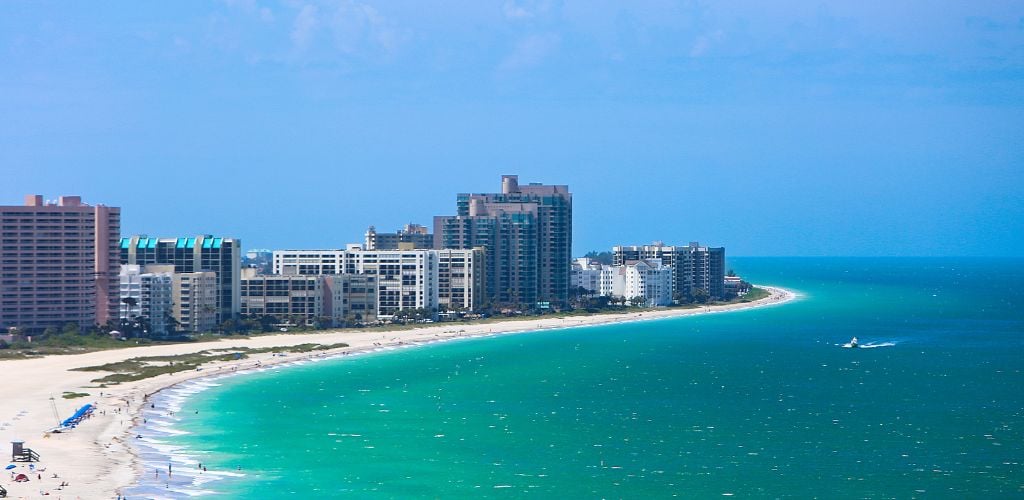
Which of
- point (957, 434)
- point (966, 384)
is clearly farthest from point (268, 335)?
point (957, 434)

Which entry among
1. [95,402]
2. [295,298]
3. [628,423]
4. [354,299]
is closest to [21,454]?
[95,402]

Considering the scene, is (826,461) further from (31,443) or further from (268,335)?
(268,335)

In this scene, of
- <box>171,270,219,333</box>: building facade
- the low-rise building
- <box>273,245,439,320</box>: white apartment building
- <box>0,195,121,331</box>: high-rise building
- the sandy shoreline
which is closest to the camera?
the sandy shoreline

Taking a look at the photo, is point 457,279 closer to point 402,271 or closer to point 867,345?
point 402,271

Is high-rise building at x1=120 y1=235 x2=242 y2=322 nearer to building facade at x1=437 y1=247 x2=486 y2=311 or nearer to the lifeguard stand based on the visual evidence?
building facade at x1=437 y1=247 x2=486 y2=311

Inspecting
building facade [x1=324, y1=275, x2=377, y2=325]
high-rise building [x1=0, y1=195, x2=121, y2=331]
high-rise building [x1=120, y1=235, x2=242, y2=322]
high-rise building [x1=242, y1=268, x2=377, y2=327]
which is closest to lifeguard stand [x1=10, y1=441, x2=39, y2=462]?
high-rise building [x1=0, y1=195, x2=121, y2=331]
